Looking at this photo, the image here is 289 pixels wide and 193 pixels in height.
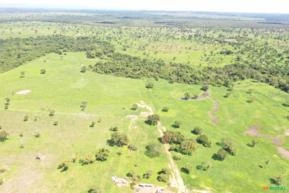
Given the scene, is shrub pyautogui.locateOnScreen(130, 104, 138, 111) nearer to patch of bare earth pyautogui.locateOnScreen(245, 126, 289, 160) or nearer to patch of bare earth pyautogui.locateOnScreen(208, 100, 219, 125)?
patch of bare earth pyautogui.locateOnScreen(208, 100, 219, 125)

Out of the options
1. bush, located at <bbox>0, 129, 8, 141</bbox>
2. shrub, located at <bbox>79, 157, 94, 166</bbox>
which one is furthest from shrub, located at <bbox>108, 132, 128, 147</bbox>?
bush, located at <bbox>0, 129, 8, 141</bbox>

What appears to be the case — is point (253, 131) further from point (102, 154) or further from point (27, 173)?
point (27, 173)

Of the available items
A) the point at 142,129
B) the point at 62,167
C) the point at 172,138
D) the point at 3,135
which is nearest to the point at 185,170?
the point at 172,138

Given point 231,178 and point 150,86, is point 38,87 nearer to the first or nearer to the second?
point 150,86

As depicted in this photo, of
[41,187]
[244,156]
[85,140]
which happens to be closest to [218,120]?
[244,156]

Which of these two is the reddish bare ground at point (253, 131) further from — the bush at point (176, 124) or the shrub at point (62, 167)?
the shrub at point (62, 167)

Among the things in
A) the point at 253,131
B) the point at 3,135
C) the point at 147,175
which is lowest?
the point at 253,131
